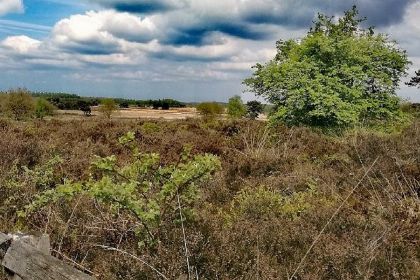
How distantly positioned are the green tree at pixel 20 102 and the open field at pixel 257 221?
2996cm

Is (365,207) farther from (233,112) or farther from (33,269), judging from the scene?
(233,112)

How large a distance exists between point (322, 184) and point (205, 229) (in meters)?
3.74

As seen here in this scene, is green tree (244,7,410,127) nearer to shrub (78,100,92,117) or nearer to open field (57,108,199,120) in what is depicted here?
open field (57,108,199,120)

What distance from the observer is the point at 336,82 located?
1809 centimetres

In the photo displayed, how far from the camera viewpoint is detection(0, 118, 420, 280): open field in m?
4.60

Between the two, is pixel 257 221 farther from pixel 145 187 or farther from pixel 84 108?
pixel 84 108

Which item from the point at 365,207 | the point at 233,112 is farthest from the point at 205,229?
the point at 233,112

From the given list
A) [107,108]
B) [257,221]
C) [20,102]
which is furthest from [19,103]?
[257,221]

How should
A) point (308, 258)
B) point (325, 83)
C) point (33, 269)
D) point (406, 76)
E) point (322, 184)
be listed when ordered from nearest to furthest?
point (33, 269), point (308, 258), point (322, 184), point (325, 83), point (406, 76)

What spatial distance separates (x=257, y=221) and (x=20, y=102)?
126ft

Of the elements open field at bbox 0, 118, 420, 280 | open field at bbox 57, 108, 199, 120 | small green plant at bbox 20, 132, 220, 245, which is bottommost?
open field at bbox 57, 108, 199, 120

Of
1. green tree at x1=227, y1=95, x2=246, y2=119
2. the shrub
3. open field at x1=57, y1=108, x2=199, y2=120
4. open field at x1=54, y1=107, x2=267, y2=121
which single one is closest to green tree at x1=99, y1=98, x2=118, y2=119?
open field at x1=57, y1=108, x2=199, y2=120

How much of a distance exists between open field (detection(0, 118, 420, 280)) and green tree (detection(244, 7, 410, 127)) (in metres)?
7.33

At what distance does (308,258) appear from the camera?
4934 mm
